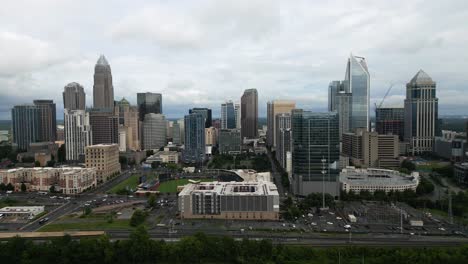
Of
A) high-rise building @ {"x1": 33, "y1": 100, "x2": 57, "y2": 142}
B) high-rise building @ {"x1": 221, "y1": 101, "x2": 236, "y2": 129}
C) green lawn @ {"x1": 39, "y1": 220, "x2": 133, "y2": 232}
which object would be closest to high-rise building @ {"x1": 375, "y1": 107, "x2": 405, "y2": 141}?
high-rise building @ {"x1": 221, "y1": 101, "x2": 236, "y2": 129}

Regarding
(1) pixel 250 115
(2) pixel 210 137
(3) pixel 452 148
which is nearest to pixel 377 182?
(3) pixel 452 148

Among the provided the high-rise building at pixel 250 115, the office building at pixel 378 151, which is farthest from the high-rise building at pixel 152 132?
the office building at pixel 378 151

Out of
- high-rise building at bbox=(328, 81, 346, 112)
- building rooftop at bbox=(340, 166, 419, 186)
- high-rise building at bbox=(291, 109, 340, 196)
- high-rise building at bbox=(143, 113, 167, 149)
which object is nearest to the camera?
high-rise building at bbox=(291, 109, 340, 196)

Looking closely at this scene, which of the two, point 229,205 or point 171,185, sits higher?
point 229,205

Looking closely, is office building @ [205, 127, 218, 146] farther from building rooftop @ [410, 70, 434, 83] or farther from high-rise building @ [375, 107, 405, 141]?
building rooftop @ [410, 70, 434, 83]

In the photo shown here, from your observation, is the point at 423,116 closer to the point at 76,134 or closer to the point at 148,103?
the point at 76,134

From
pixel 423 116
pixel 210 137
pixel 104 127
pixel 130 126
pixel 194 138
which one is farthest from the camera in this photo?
pixel 210 137

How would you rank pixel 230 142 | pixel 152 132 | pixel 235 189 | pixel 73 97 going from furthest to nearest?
1. pixel 73 97
2. pixel 152 132
3. pixel 230 142
4. pixel 235 189

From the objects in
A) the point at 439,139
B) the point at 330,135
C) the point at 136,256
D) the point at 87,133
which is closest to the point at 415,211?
the point at 330,135
